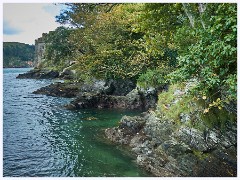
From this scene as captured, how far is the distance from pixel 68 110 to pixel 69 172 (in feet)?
59.8

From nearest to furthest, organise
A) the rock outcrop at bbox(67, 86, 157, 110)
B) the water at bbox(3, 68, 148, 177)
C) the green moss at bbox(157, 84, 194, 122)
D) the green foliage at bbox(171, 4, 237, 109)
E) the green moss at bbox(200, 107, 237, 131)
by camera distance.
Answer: the green foliage at bbox(171, 4, 237, 109)
the green moss at bbox(200, 107, 237, 131)
the water at bbox(3, 68, 148, 177)
the green moss at bbox(157, 84, 194, 122)
the rock outcrop at bbox(67, 86, 157, 110)

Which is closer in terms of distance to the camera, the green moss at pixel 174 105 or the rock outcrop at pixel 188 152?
the rock outcrop at pixel 188 152

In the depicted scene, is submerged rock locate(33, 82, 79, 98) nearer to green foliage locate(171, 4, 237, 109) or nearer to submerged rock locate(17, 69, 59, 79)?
green foliage locate(171, 4, 237, 109)

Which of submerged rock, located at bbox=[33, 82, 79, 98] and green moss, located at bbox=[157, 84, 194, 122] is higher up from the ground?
green moss, located at bbox=[157, 84, 194, 122]

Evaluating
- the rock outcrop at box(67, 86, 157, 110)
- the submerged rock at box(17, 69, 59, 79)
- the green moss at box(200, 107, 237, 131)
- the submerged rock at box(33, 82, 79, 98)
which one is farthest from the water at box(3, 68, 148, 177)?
the submerged rock at box(17, 69, 59, 79)

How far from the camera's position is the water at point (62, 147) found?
1547 cm

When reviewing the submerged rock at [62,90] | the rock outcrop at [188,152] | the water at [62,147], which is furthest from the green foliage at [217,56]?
the submerged rock at [62,90]

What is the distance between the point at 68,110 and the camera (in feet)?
108

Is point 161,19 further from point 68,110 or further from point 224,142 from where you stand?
point 68,110

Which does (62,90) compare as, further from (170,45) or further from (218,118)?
(218,118)

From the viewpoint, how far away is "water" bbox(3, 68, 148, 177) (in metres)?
15.5

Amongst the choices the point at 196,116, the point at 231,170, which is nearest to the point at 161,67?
the point at 196,116

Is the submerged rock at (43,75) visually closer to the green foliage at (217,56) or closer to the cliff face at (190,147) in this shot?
the cliff face at (190,147)

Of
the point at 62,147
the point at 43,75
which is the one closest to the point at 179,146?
the point at 62,147
